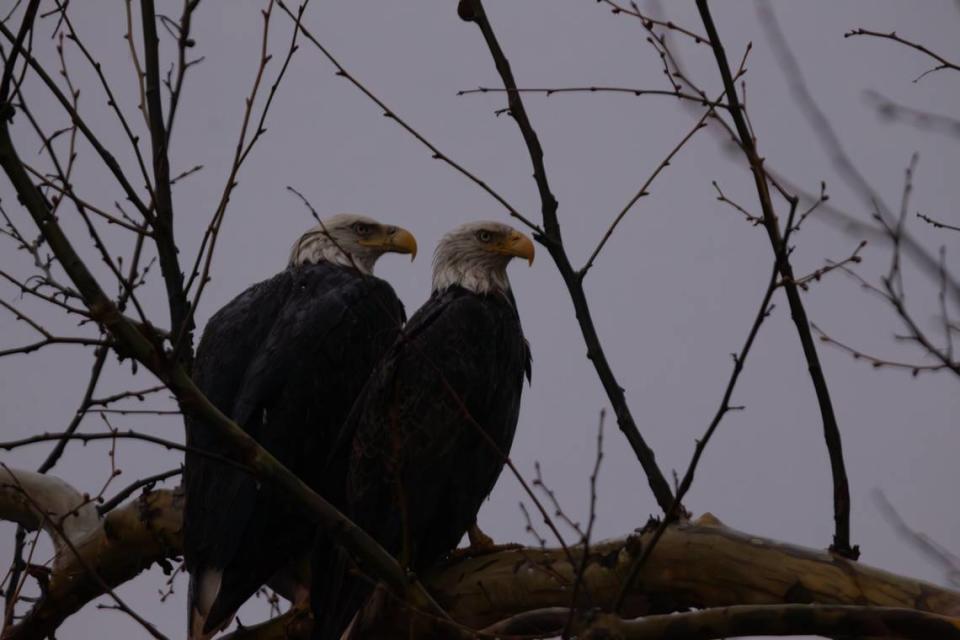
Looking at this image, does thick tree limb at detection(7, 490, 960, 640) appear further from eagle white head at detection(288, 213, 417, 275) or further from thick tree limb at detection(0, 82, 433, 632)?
eagle white head at detection(288, 213, 417, 275)

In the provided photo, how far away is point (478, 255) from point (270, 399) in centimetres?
139

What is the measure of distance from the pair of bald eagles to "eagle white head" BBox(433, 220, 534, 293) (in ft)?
0.32

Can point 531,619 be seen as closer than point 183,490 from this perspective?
Yes

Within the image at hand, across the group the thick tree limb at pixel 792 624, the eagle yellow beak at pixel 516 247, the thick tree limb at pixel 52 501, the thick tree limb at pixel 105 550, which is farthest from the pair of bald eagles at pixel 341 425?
the thick tree limb at pixel 792 624

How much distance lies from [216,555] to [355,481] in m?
0.62

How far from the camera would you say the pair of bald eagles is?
5.33 meters

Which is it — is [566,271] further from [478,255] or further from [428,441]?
[478,255]

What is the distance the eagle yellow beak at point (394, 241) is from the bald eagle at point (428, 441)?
110 centimetres

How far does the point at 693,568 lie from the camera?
14.2 ft

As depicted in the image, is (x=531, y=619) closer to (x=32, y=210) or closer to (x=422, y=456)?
(x=32, y=210)

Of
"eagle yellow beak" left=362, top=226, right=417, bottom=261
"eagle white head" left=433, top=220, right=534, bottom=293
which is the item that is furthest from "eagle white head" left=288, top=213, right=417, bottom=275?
"eagle white head" left=433, top=220, right=534, bottom=293

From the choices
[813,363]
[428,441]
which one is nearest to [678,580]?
[813,363]

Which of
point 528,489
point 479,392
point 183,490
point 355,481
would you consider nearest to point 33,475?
point 183,490

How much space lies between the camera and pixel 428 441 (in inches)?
217
